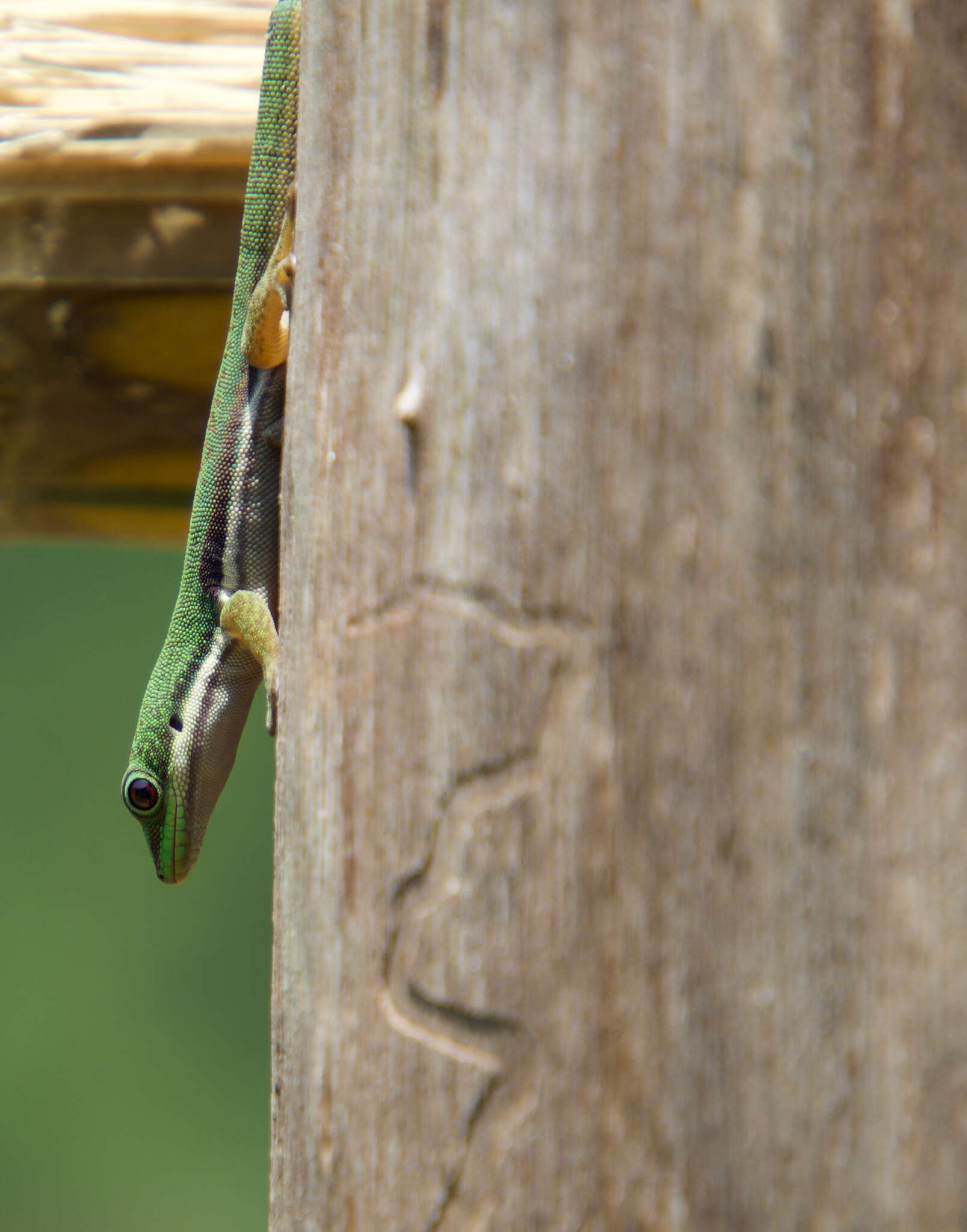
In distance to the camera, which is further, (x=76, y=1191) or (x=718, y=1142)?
(x=76, y=1191)

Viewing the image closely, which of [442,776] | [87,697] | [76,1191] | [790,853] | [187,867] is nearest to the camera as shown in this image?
[790,853]

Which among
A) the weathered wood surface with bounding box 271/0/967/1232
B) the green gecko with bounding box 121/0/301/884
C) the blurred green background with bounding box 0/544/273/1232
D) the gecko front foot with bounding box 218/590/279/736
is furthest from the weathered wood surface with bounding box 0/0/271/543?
the blurred green background with bounding box 0/544/273/1232

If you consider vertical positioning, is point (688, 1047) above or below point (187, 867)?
above

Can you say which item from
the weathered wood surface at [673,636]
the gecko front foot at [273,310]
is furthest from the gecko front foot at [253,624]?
the weathered wood surface at [673,636]

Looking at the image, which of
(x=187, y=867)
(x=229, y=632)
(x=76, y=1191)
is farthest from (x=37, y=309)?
(x=76, y=1191)

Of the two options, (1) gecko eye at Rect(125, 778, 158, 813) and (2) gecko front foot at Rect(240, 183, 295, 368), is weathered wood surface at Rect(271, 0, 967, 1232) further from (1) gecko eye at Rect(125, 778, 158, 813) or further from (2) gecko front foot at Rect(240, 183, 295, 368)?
(1) gecko eye at Rect(125, 778, 158, 813)

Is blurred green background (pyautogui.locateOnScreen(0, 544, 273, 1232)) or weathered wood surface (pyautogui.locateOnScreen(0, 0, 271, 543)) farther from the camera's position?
blurred green background (pyautogui.locateOnScreen(0, 544, 273, 1232))

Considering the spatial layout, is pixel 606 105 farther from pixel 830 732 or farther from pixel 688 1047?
pixel 688 1047

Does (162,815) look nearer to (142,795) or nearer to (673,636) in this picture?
(142,795)

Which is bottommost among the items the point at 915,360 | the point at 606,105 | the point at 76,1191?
the point at 76,1191
